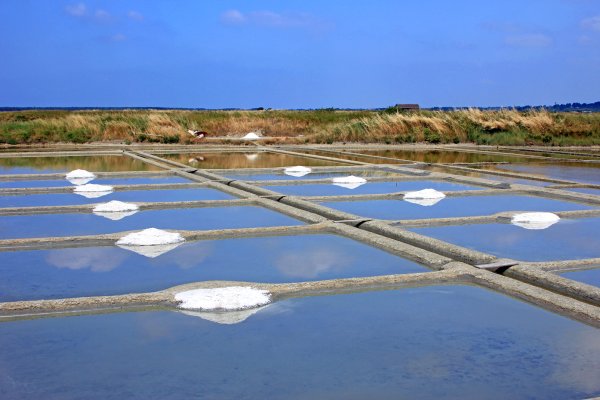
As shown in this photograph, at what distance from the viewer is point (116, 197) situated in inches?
220

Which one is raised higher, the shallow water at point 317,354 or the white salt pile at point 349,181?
the white salt pile at point 349,181

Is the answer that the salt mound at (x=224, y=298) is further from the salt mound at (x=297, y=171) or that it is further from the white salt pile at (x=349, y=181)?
the salt mound at (x=297, y=171)

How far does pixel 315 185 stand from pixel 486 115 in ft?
28.7

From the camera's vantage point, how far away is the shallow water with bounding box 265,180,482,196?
19.5ft

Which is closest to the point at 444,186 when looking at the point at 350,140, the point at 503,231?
the point at 503,231

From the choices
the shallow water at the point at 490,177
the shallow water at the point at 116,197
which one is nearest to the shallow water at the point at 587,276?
the shallow water at the point at 116,197

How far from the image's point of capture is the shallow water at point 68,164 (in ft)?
25.6

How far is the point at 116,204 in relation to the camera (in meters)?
4.89

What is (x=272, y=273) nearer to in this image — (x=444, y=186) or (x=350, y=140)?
(x=444, y=186)

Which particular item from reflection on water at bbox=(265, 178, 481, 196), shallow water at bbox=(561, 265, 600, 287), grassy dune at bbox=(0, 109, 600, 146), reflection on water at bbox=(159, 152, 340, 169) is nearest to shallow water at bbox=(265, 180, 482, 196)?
reflection on water at bbox=(265, 178, 481, 196)

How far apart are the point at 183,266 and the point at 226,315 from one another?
748 millimetres

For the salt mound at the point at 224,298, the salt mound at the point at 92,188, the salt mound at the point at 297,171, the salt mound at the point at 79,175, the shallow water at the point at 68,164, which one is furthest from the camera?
the shallow water at the point at 68,164

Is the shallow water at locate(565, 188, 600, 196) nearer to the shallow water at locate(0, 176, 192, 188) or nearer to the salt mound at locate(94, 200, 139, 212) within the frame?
the shallow water at locate(0, 176, 192, 188)

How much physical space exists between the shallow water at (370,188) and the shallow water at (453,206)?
555 mm
